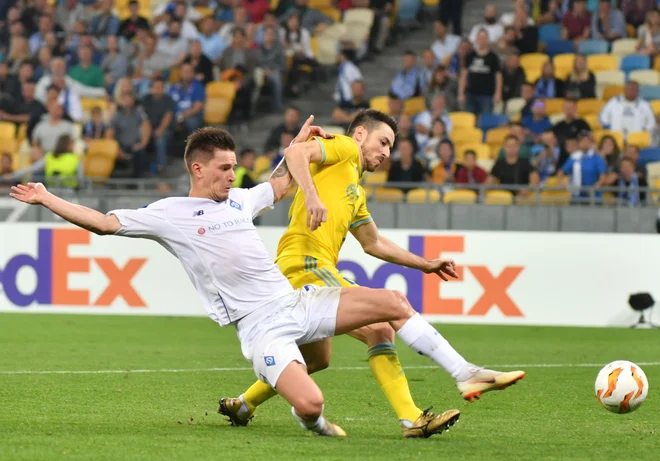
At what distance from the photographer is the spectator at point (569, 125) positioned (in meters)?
17.4

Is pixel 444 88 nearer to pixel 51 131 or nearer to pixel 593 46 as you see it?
pixel 593 46

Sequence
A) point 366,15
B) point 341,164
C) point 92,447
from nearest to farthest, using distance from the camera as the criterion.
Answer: point 92,447, point 341,164, point 366,15

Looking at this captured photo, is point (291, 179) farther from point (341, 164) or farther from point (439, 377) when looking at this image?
point (439, 377)

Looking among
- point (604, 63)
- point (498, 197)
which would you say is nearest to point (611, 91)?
point (604, 63)

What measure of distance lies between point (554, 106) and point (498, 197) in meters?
2.71

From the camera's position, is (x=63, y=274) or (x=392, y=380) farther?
(x=63, y=274)

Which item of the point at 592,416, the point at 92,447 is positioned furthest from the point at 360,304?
the point at 592,416

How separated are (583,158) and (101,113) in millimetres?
8025

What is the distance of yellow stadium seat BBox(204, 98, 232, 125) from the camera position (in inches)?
806

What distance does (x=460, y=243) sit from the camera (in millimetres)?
14711

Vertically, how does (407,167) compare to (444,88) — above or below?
below

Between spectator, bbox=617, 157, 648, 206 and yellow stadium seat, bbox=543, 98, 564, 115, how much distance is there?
2.22 metres

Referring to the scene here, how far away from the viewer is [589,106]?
1856 cm

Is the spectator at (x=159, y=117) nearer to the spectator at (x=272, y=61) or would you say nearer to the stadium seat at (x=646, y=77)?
the spectator at (x=272, y=61)
